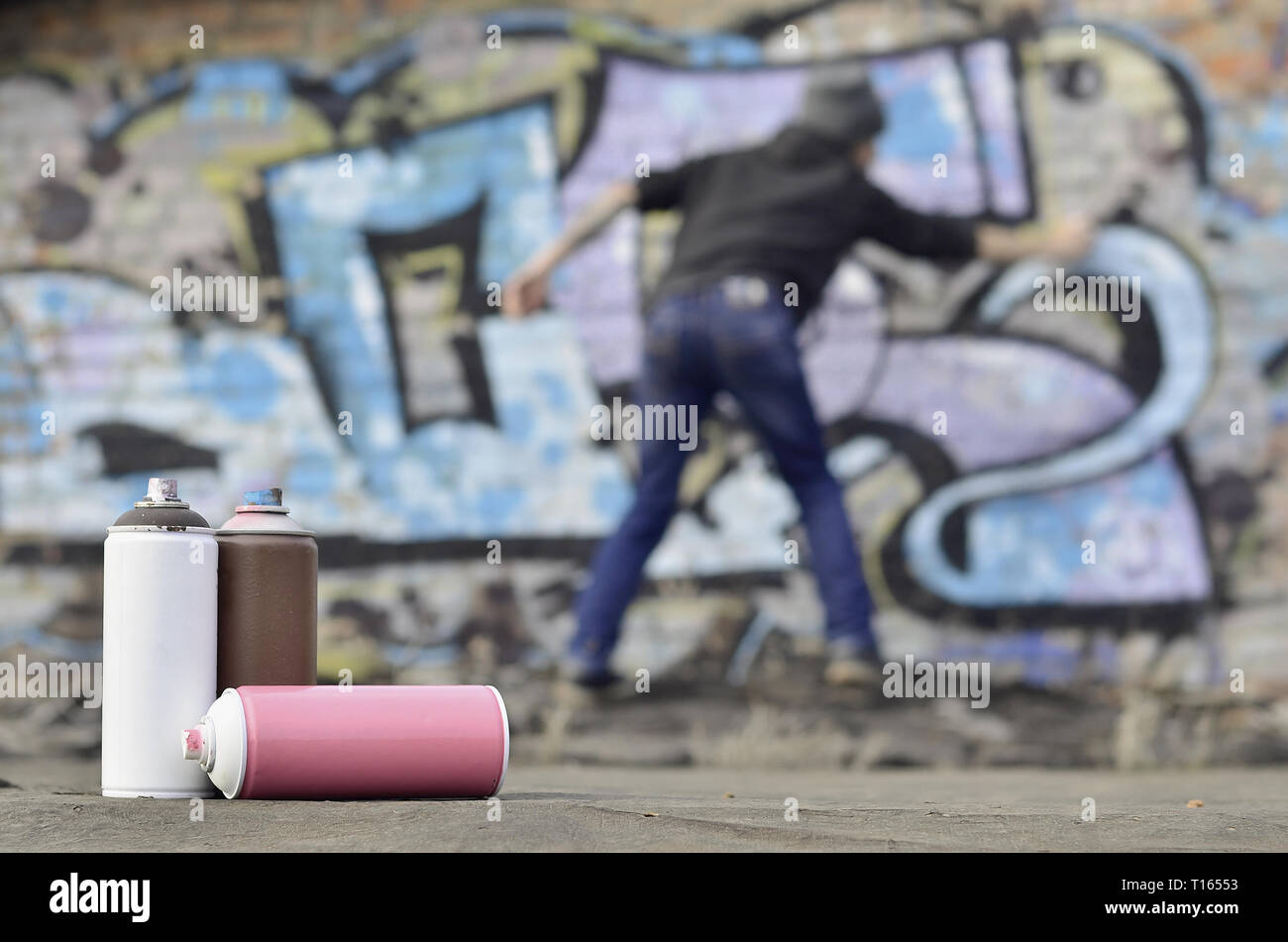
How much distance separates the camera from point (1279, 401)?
6.66m

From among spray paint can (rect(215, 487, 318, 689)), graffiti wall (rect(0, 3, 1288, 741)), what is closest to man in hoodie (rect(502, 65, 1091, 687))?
graffiti wall (rect(0, 3, 1288, 741))

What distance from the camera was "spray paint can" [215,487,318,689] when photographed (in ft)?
9.77

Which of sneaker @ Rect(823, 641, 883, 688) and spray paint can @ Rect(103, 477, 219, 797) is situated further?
sneaker @ Rect(823, 641, 883, 688)

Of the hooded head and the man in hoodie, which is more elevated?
the hooded head

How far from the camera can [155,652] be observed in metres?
2.87

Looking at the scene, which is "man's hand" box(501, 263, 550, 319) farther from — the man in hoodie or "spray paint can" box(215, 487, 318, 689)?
"spray paint can" box(215, 487, 318, 689)

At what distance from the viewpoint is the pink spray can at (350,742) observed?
269 centimetres

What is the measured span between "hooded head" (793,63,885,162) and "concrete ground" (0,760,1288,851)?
3.96 m

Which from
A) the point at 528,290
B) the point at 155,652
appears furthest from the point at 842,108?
the point at 155,652

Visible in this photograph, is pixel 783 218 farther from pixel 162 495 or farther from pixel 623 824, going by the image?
pixel 623 824

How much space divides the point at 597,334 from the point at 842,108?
1.54m
